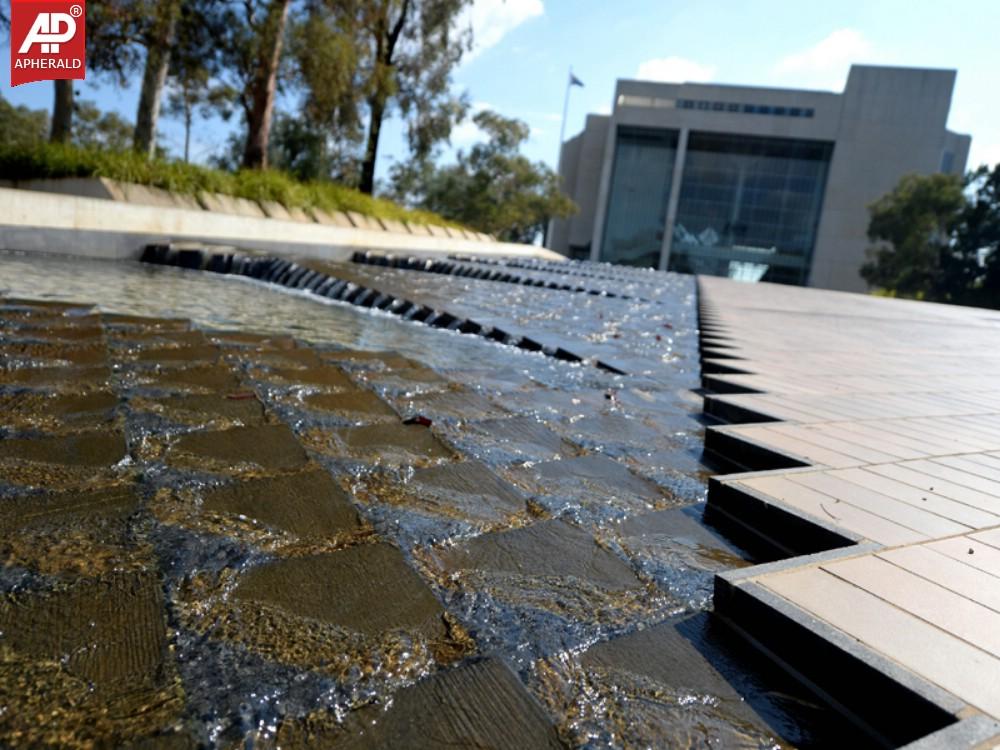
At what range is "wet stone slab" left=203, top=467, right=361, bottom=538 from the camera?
6.36 feet

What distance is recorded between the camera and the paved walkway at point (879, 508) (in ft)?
4.67

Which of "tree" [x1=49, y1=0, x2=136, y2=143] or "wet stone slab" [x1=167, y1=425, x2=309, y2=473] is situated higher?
"tree" [x1=49, y1=0, x2=136, y2=143]

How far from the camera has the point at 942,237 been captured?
4194 centimetres

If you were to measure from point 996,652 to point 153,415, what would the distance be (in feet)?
9.89

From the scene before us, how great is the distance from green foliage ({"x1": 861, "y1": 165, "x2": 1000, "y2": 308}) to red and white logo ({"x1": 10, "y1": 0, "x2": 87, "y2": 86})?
150 ft

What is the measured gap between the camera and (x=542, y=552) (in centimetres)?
195

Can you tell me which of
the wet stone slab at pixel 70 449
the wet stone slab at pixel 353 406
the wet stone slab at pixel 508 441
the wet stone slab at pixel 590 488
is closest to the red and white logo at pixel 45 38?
the wet stone slab at pixel 353 406

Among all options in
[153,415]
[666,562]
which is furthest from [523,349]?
[666,562]

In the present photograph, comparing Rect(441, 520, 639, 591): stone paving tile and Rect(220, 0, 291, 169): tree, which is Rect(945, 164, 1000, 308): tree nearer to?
Rect(220, 0, 291, 169): tree

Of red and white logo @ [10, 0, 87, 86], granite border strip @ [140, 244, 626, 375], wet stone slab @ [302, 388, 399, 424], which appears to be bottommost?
wet stone slab @ [302, 388, 399, 424]

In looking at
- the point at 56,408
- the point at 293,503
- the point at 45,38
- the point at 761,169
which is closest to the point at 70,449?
the point at 56,408

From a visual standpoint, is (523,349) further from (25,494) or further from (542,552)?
(25,494)

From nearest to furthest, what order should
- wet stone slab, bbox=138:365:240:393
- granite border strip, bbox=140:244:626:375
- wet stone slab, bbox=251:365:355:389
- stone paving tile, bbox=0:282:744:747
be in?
stone paving tile, bbox=0:282:744:747 < wet stone slab, bbox=138:365:240:393 < wet stone slab, bbox=251:365:355:389 < granite border strip, bbox=140:244:626:375

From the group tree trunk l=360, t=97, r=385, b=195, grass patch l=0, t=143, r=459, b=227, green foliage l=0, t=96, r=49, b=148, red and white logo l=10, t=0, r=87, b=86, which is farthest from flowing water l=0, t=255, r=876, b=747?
green foliage l=0, t=96, r=49, b=148
